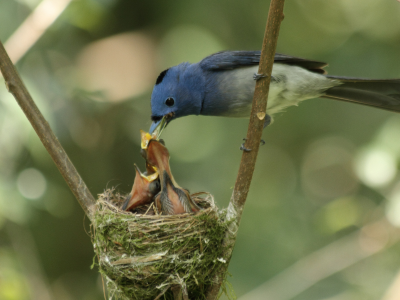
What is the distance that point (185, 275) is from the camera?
2.52 metres

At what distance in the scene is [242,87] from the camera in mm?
3549

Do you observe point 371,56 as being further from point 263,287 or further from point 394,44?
point 263,287

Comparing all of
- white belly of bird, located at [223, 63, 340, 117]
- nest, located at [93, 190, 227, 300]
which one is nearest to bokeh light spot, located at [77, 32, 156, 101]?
white belly of bird, located at [223, 63, 340, 117]

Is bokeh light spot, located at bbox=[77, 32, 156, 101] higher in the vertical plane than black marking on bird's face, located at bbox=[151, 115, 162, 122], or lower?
higher

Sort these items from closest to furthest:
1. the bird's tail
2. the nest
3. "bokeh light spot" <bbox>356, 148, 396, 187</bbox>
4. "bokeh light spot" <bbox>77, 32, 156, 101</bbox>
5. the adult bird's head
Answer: the nest → the bird's tail → the adult bird's head → "bokeh light spot" <bbox>356, 148, 396, 187</bbox> → "bokeh light spot" <bbox>77, 32, 156, 101</bbox>

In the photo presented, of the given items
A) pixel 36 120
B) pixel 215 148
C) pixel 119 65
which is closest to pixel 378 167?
pixel 215 148

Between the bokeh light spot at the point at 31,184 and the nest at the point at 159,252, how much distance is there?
145 centimetres

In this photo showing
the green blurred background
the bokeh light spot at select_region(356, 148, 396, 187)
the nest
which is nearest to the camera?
the nest

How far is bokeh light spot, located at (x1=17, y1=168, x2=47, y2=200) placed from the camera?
3935 mm

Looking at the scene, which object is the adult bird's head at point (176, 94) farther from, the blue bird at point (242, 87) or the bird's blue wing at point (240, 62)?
the bird's blue wing at point (240, 62)

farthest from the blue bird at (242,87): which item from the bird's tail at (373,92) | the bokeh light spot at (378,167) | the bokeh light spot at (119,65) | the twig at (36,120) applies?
the bokeh light spot at (119,65)

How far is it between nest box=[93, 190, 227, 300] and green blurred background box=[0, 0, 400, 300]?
1536 mm

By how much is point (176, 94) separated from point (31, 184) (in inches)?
65.5

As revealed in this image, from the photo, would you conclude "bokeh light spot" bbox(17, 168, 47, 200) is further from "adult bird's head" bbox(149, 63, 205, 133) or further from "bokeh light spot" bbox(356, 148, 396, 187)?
"bokeh light spot" bbox(356, 148, 396, 187)
